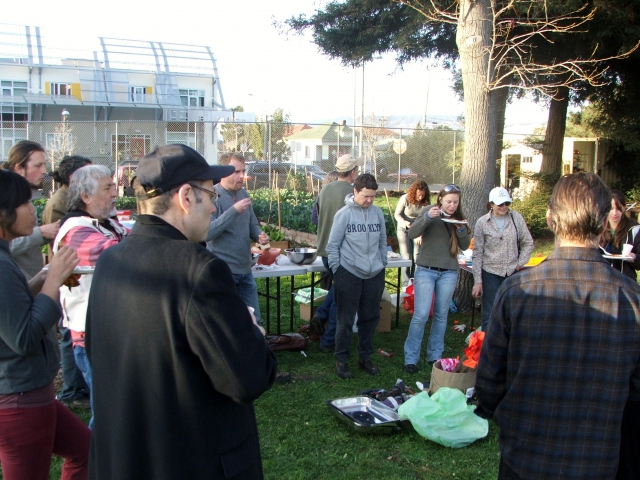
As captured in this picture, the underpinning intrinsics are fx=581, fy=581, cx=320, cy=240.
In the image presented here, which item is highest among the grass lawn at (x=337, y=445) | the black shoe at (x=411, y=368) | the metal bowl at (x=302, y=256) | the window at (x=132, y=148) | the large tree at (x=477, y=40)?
the large tree at (x=477, y=40)

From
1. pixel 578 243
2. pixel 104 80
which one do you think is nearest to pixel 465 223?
pixel 578 243

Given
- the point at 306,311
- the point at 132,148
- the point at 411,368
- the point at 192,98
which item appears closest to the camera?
the point at 411,368

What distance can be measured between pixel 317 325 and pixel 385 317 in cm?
92

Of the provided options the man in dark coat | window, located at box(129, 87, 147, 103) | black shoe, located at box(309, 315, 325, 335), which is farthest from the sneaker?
window, located at box(129, 87, 147, 103)

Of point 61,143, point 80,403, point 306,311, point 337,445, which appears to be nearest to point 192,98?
point 61,143

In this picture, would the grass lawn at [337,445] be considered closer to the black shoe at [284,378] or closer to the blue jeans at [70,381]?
the black shoe at [284,378]

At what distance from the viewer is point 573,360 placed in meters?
1.96

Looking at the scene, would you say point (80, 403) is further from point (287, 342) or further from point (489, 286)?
point (489, 286)

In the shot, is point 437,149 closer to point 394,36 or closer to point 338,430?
point 394,36

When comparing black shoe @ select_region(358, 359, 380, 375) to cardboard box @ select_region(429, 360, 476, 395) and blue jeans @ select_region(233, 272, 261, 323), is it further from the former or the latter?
blue jeans @ select_region(233, 272, 261, 323)

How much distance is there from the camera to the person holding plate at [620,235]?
564 centimetres

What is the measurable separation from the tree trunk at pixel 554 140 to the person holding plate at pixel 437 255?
31.5ft

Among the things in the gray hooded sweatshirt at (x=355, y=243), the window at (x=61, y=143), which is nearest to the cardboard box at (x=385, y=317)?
the gray hooded sweatshirt at (x=355, y=243)

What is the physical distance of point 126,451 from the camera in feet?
5.34
